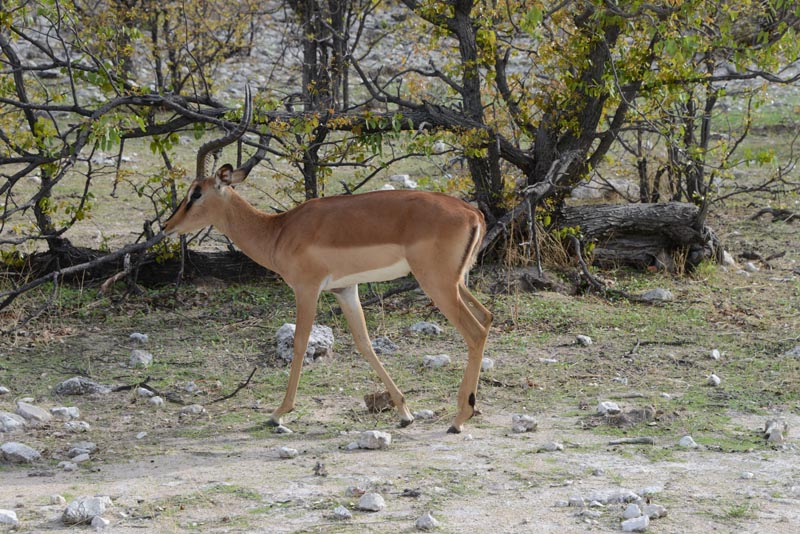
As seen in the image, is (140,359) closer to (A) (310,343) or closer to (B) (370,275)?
(A) (310,343)

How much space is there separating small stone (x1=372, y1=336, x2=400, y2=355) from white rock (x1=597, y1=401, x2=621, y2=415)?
2003 mm

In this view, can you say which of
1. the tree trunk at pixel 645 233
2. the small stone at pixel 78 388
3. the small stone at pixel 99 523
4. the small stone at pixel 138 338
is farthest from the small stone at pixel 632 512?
the tree trunk at pixel 645 233

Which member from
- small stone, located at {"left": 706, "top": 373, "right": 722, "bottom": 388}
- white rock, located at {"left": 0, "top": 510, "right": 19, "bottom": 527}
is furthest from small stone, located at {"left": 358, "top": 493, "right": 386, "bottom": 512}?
small stone, located at {"left": 706, "top": 373, "right": 722, "bottom": 388}

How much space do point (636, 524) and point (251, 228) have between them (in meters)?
3.48

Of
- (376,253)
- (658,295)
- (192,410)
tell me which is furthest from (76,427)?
(658,295)

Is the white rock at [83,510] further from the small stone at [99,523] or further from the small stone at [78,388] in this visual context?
the small stone at [78,388]

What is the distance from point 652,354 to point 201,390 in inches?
126

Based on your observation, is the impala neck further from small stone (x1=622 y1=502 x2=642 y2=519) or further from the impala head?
small stone (x1=622 y1=502 x2=642 y2=519)

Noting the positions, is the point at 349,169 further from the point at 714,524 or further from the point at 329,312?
the point at 714,524

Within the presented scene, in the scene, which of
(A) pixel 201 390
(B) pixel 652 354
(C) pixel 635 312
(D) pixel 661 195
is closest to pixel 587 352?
(B) pixel 652 354

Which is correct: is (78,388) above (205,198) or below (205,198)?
below

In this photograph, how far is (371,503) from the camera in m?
4.98

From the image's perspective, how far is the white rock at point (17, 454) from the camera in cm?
582

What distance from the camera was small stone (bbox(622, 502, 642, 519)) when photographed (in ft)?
15.7
